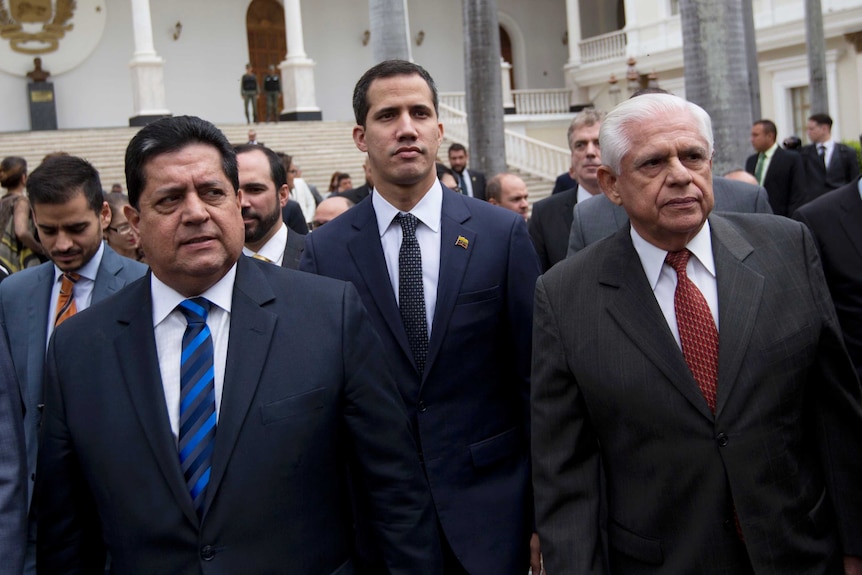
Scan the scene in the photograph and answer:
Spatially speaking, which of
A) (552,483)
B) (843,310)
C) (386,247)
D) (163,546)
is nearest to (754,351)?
(552,483)

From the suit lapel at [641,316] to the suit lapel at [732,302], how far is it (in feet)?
0.31

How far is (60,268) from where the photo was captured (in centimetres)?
386

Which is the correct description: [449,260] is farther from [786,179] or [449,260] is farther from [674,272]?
[786,179]

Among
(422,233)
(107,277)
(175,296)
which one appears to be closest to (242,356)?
(175,296)

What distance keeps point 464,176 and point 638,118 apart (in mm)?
9166

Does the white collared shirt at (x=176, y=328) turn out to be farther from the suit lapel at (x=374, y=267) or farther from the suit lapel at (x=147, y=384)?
the suit lapel at (x=374, y=267)

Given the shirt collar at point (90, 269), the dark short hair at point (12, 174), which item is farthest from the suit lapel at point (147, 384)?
the dark short hair at point (12, 174)

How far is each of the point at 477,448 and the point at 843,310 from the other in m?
2.00

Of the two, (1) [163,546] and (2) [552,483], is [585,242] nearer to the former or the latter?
(2) [552,483]

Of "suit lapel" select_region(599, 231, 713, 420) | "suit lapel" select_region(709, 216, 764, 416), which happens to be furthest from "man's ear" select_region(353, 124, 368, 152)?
"suit lapel" select_region(709, 216, 764, 416)

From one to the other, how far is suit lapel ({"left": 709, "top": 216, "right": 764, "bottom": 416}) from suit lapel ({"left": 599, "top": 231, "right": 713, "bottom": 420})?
9 cm

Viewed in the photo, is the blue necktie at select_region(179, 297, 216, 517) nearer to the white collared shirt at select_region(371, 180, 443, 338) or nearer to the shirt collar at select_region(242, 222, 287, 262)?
the white collared shirt at select_region(371, 180, 443, 338)

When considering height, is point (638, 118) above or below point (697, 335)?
above

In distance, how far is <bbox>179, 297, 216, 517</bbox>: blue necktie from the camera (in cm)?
249
